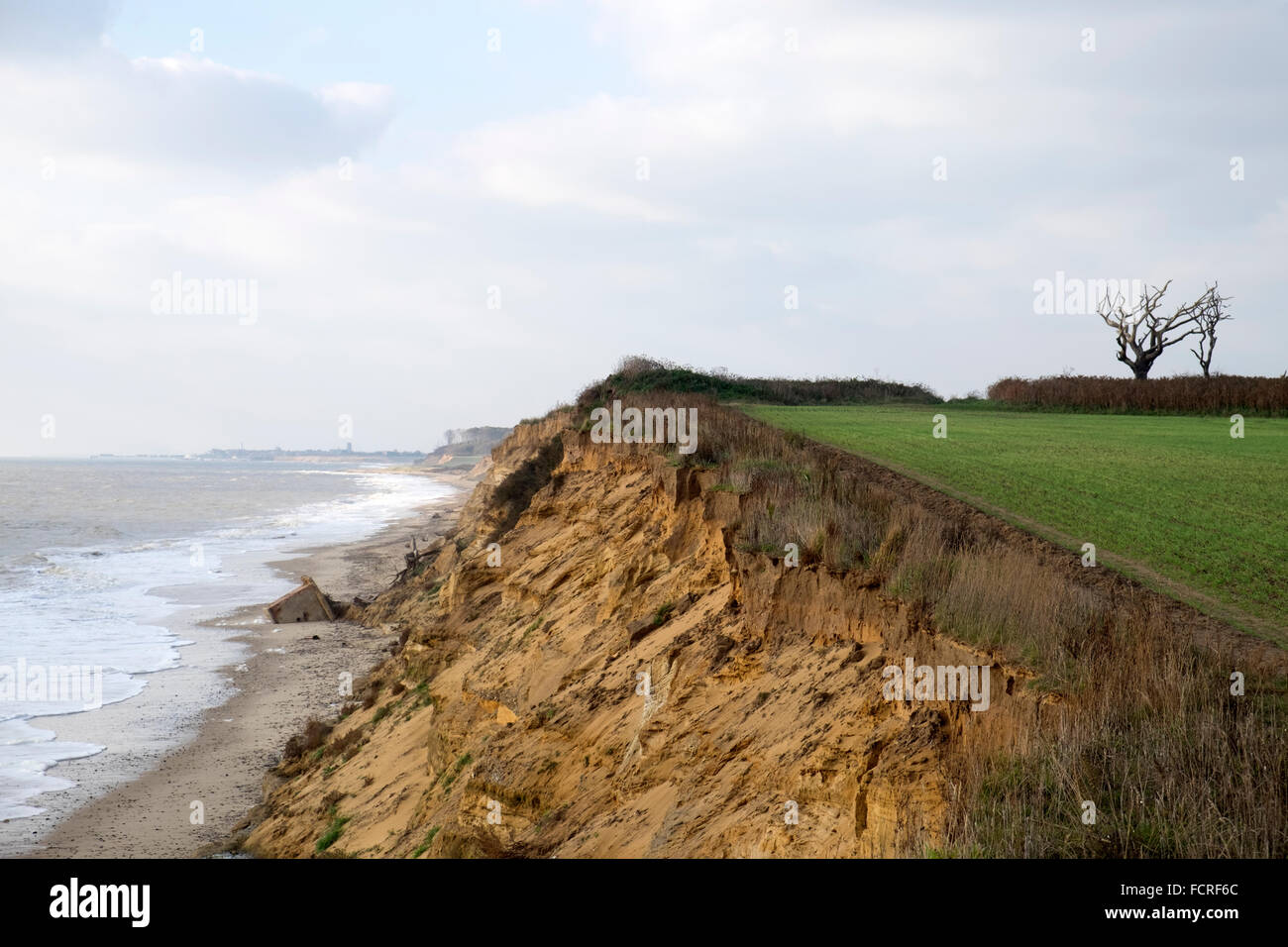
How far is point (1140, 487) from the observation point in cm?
1606

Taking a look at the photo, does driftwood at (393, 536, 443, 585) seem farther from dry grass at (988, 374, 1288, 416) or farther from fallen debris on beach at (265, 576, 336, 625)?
dry grass at (988, 374, 1288, 416)

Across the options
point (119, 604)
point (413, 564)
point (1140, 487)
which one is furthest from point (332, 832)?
point (119, 604)

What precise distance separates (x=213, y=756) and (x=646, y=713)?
14.4 m

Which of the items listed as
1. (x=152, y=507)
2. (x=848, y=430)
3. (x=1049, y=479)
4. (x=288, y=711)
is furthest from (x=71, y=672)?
(x=152, y=507)

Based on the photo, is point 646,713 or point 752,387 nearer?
point 646,713

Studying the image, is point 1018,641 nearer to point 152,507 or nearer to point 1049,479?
point 1049,479

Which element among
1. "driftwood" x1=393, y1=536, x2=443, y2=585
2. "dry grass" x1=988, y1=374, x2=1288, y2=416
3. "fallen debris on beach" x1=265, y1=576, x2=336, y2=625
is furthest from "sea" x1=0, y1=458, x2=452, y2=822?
"dry grass" x1=988, y1=374, x2=1288, y2=416

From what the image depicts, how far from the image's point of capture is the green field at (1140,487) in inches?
424

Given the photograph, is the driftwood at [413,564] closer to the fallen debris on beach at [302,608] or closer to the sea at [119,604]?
the fallen debris on beach at [302,608]

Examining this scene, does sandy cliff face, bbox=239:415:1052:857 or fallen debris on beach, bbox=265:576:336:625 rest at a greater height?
sandy cliff face, bbox=239:415:1052:857

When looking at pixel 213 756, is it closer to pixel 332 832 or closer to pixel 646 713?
pixel 332 832

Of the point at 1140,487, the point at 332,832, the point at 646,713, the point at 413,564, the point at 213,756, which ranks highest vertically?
the point at 1140,487

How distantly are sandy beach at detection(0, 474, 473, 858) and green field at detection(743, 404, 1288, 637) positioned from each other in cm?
1390

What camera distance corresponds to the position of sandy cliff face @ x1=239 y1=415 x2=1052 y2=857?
6531 mm
